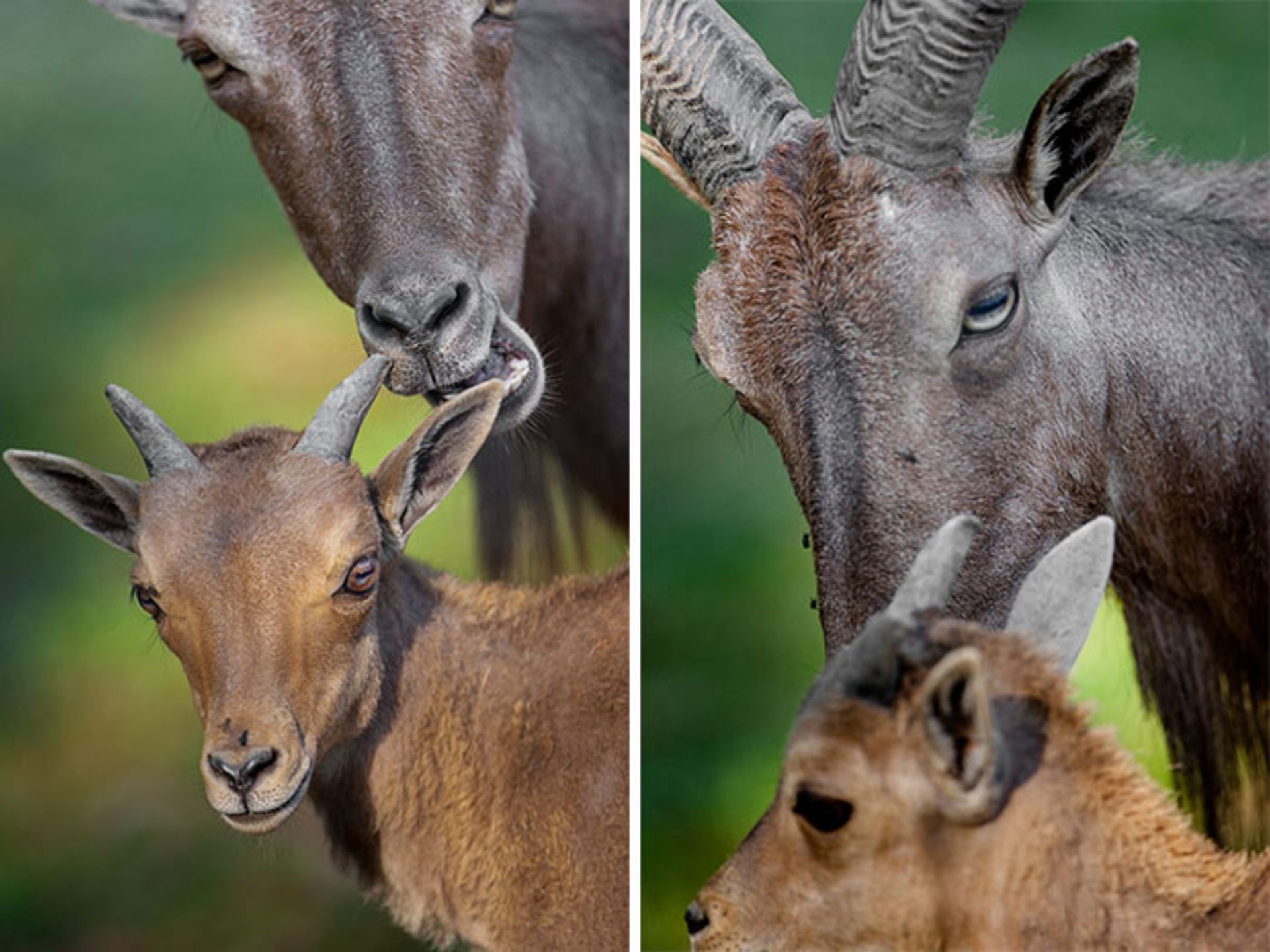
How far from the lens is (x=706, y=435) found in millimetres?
3186

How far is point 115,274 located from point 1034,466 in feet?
4.60

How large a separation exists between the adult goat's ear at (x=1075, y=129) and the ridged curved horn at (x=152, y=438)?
4.03 ft

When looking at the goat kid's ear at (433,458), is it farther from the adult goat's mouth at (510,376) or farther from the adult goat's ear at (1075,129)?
the adult goat's ear at (1075,129)

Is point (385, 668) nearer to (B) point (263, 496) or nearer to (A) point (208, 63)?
(B) point (263, 496)

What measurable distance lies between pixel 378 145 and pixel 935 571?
3.30 ft

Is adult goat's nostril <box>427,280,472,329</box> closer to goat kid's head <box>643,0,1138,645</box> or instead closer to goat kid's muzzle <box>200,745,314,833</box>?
goat kid's head <box>643,0,1138,645</box>

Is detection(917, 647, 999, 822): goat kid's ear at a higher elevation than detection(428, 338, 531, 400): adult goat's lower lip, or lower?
lower

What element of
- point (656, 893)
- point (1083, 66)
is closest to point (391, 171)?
point (1083, 66)

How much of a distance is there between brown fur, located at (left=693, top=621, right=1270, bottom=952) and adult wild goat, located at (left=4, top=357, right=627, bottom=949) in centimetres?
71

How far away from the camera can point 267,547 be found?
7.89ft

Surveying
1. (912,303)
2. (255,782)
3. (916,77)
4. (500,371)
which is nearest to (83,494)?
(255,782)

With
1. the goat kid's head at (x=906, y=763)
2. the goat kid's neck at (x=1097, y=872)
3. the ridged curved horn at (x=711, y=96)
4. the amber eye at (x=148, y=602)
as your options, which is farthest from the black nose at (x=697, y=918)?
the ridged curved horn at (x=711, y=96)

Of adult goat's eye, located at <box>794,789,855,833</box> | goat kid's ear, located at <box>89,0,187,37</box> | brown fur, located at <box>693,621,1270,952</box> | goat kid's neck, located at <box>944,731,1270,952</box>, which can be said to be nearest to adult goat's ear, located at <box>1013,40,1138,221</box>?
brown fur, located at <box>693,621,1270,952</box>

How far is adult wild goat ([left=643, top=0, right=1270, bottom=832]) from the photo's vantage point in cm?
235
